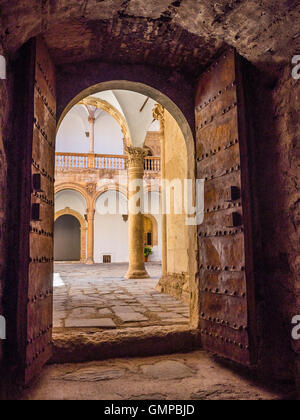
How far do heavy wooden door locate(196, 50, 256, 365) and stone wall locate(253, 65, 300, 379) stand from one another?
18cm

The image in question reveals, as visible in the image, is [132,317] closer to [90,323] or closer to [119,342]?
[90,323]

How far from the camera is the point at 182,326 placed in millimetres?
3240

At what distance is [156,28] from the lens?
111 inches

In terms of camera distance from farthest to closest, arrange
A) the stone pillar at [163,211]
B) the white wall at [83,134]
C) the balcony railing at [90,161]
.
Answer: the white wall at [83,134]
the balcony railing at [90,161]
the stone pillar at [163,211]

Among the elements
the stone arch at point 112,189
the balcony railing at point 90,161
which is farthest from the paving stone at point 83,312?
the balcony railing at point 90,161

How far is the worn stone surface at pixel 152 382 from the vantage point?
216cm

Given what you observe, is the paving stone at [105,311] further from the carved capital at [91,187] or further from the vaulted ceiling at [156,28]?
the carved capital at [91,187]

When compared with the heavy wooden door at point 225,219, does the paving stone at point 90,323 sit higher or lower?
lower

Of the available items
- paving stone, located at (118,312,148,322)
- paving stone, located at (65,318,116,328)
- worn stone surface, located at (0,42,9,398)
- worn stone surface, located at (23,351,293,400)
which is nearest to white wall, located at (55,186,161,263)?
paving stone, located at (118,312,148,322)

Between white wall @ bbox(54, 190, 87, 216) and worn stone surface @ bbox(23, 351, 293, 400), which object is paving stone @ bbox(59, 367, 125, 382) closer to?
worn stone surface @ bbox(23, 351, 293, 400)

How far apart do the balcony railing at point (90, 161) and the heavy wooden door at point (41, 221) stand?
14883 millimetres

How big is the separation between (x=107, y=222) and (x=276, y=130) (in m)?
17.8

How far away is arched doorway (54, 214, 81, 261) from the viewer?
21.8 meters

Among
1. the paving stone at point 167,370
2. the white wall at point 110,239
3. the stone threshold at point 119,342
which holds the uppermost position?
→ the white wall at point 110,239
